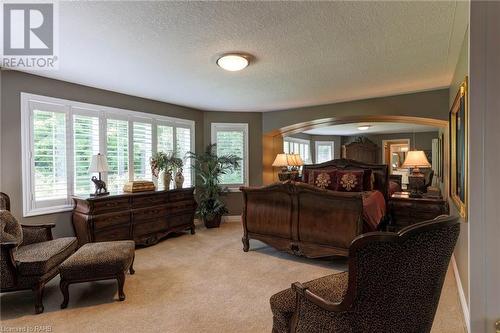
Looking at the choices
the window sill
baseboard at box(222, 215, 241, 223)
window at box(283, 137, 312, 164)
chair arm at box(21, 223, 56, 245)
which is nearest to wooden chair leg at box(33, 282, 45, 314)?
chair arm at box(21, 223, 56, 245)

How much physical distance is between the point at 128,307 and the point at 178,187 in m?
2.76

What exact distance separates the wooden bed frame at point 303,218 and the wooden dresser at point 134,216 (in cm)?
140

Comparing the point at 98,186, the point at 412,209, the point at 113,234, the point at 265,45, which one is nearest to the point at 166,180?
the point at 98,186

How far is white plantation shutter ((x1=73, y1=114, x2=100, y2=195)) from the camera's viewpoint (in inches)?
160

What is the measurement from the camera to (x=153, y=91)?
4.54m

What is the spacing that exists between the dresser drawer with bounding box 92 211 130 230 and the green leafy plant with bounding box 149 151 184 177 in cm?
106

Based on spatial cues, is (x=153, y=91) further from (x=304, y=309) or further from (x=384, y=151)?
(x=384, y=151)

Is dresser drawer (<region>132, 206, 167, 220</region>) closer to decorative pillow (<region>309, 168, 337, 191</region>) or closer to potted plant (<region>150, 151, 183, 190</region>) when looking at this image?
potted plant (<region>150, 151, 183, 190</region>)

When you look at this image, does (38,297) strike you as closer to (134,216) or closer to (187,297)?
(187,297)

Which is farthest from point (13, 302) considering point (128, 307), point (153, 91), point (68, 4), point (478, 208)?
point (478, 208)

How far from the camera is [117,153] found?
4.60 m

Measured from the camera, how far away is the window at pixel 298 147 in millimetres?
8801

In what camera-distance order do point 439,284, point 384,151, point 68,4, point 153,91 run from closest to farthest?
point 439,284 → point 68,4 → point 153,91 → point 384,151

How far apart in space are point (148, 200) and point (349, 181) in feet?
11.2
